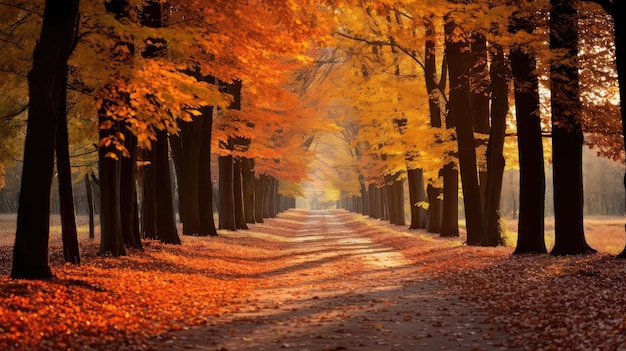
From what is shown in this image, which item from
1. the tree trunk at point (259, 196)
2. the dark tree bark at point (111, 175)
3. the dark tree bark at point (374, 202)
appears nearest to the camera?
the dark tree bark at point (111, 175)

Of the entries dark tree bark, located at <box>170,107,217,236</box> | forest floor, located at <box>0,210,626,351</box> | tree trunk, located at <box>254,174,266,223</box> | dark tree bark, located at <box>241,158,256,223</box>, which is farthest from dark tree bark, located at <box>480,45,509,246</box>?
tree trunk, located at <box>254,174,266,223</box>

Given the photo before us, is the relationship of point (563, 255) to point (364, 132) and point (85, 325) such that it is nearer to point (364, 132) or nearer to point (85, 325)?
point (85, 325)

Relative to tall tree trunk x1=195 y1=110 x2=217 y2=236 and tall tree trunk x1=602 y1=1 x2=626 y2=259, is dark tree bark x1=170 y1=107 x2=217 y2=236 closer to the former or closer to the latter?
tall tree trunk x1=195 y1=110 x2=217 y2=236

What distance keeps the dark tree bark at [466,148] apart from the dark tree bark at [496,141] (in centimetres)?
164

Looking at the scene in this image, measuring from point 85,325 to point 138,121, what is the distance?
6.80m

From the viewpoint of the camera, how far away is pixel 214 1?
16156mm

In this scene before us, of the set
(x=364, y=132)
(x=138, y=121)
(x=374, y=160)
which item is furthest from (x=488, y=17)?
(x=374, y=160)

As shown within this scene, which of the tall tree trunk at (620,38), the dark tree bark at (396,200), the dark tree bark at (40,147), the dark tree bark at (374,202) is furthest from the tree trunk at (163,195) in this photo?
the dark tree bark at (374,202)

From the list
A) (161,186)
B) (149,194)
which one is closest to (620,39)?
(161,186)

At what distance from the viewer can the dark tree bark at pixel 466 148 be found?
990 inches

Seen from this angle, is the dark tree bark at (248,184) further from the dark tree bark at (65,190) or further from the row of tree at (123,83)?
the dark tree bark at (65,190)

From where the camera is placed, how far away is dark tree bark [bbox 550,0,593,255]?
57.8 feet

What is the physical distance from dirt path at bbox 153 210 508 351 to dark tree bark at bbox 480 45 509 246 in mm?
6361

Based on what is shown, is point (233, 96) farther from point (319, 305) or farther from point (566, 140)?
point (566, 140)
